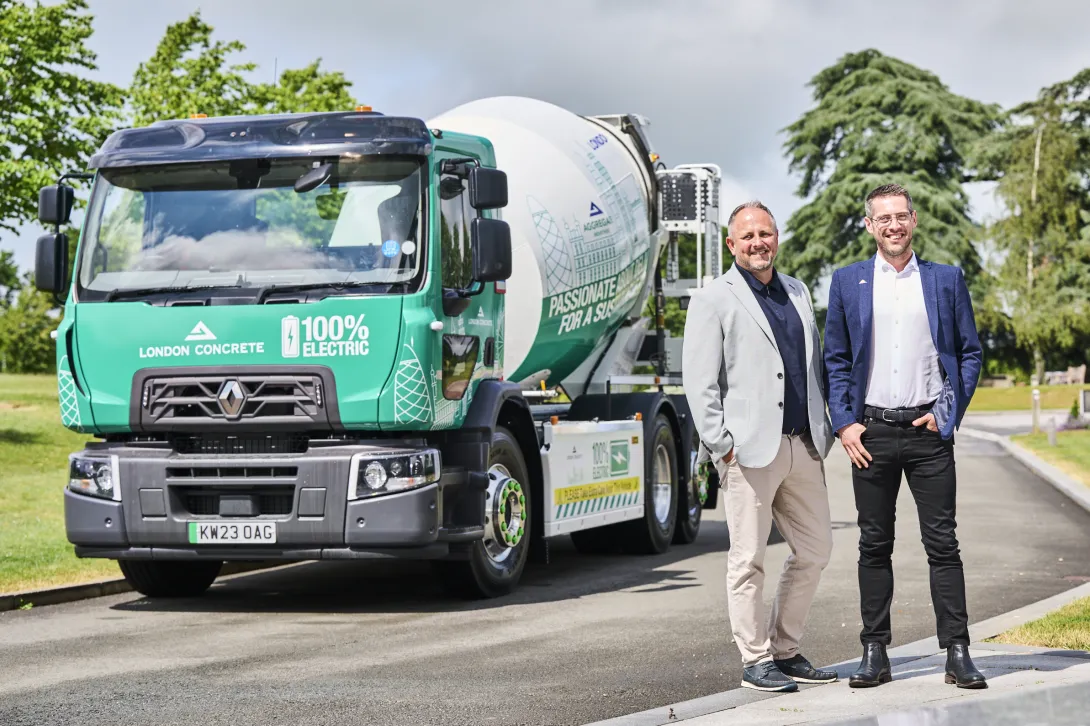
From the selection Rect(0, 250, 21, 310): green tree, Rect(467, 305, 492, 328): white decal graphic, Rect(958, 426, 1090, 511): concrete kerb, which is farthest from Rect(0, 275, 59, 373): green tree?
Rect(467, 305, 492, 328): white decal graphic

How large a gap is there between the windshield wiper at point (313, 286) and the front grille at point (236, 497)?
3.87 feet

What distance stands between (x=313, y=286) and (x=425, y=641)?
2391 millimetres

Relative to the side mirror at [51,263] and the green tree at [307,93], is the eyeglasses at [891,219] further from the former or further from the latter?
the green tree at [307,93]

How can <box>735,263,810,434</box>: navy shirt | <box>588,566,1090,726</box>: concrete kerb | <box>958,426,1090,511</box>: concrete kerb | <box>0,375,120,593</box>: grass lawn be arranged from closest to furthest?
<box>588,566,1090,726</box>: concrete kerb
<box>735,263,810,434</box>: navy shirt
<box>0,375,120,593</box>: grass lawn
<box>958,426,1090,511</box>: concrete kerb

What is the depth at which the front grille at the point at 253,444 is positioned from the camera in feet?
32.8

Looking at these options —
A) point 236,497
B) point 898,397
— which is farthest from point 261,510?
point 898,397

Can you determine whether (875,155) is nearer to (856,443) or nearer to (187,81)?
(187,81)

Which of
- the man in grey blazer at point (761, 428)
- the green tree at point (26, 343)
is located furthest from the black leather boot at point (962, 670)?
the green tree at point (26, 343)

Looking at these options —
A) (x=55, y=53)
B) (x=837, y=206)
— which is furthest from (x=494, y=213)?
(x=837, y=206)

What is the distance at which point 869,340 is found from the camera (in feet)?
22.1

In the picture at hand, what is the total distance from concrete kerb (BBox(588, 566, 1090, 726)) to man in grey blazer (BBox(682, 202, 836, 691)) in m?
0.16

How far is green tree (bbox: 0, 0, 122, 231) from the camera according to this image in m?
26.5

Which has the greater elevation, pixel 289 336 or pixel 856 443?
pixel 289 336

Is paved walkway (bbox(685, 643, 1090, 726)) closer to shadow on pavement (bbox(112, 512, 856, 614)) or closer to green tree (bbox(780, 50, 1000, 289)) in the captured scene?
shadow on pavement (bbox(112, 512, 856, 614))
